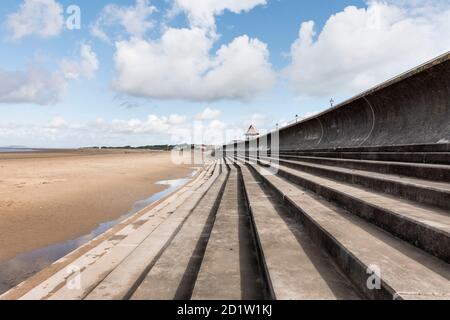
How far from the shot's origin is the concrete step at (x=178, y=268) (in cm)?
234

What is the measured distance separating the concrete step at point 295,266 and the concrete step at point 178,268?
77cm

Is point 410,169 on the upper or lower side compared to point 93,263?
upper

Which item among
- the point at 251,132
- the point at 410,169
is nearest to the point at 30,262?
the point at 410,169

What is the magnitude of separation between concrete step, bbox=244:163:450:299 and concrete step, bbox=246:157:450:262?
0.24ft

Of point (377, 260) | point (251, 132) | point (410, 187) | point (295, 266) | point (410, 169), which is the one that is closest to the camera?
point (377, 260)

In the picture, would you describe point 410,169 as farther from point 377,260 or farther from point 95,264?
point 95,264

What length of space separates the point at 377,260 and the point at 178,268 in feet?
6.25

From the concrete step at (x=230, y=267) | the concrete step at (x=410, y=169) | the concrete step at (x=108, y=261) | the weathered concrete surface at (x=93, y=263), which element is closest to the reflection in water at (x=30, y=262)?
the weathered concrete surface at (x=93, y=263)

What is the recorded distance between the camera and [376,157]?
6066 millimetres

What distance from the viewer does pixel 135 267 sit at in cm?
295

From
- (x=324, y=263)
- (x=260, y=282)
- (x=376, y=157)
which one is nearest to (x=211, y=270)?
(x=260, y=282)

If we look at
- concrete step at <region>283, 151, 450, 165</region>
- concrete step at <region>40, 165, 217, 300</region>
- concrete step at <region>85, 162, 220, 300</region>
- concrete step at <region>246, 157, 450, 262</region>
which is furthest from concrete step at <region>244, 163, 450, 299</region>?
concrete step at <region>40, 165, 217, 300</region>

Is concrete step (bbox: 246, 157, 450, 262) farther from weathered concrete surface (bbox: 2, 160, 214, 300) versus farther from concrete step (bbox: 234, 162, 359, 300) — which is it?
weathered concrete surface (bbox: 2, 160, 214, 300)

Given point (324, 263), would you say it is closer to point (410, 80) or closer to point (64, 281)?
point (64, 281)
